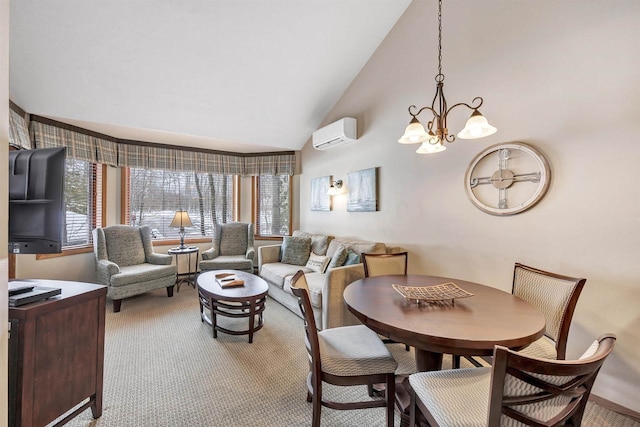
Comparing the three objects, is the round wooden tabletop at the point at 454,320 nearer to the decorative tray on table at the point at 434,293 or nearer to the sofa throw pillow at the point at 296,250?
the decorative tray on table at the point at 434,293

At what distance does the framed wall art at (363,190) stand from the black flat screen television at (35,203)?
290 cm

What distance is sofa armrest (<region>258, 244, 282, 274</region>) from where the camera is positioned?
4.08 metres

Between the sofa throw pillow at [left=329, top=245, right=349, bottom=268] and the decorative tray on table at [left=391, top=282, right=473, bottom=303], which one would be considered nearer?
the decorative tray on table at [left=391, top=282, right=473, bottom=303]

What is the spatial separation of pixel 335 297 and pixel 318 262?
3.55 feet

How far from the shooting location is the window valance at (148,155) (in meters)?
3.44

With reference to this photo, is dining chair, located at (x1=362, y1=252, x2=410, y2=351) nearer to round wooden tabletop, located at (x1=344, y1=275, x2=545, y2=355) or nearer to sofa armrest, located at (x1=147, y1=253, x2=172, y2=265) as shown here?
round wooden tabletop, located at (x1=344, y1=275, x2=545, y2=355)

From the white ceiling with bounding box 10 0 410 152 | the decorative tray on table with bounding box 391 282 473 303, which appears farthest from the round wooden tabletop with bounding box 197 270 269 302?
the white ceiling with bounding box 10 0 410 152

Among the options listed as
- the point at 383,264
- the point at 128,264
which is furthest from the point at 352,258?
the point at 128,264

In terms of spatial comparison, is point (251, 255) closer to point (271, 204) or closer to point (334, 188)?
point (271, 204)

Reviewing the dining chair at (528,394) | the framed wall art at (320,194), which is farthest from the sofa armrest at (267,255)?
the dining chair at (528,394)

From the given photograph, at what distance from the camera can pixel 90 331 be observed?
5.23ft

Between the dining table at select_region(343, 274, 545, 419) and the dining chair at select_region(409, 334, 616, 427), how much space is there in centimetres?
20

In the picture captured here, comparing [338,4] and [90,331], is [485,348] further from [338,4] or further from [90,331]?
[338,4]

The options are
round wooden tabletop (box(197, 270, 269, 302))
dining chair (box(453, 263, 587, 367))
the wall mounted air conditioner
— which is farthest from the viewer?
the wall mounted air conditioner
